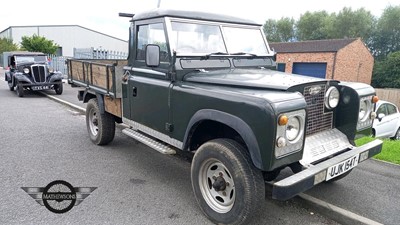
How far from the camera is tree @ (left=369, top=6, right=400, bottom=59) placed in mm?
44281

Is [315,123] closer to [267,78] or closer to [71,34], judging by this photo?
[267,78]

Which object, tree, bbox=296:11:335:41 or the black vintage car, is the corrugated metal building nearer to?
tree, bbox=296:11:335:41

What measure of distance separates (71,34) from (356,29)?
4372 cm

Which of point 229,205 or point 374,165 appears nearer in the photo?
point 229,205

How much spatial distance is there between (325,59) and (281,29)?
32486 mm

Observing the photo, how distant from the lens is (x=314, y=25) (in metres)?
52.8

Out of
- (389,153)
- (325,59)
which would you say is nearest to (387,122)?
(389,153)

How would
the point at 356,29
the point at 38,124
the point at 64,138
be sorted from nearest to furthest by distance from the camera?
1. the point at 64,138
2. the point at 38,124
3. the point at 356,29

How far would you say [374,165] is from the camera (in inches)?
199

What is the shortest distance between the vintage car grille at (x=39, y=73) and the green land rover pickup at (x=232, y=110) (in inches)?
394

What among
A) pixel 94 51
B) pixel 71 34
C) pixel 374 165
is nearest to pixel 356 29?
pixel 94 51

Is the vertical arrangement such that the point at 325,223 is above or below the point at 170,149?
below

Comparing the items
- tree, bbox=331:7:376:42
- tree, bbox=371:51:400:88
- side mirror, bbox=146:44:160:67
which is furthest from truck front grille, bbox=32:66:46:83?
tree, bbox=331:7:376:42

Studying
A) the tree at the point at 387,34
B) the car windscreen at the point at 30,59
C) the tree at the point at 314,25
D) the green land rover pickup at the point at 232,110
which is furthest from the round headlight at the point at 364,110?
the tree at the point at 387,34
